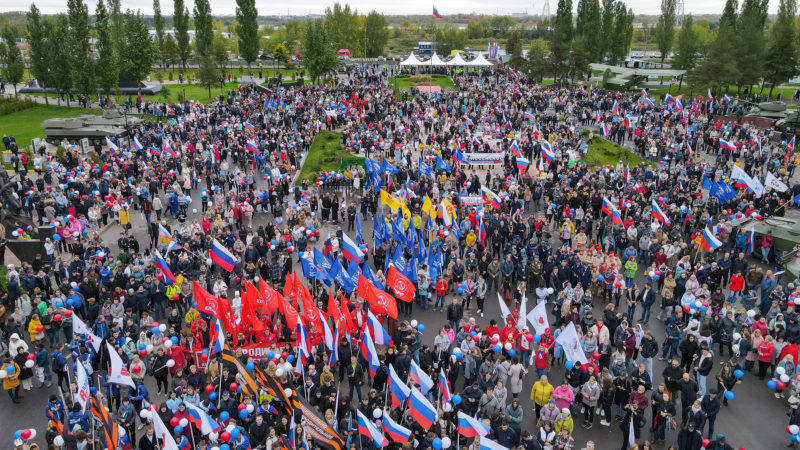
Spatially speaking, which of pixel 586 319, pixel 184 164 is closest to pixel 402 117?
pixel 184 164

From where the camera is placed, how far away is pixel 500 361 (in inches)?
493

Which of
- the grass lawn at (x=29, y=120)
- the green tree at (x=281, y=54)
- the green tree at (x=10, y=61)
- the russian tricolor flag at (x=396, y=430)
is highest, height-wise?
the green tree at (x=281, y=54)

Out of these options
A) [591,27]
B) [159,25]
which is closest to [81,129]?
[159,25]

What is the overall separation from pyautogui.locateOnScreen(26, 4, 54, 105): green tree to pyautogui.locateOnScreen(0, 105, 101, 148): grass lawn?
3.20 metres

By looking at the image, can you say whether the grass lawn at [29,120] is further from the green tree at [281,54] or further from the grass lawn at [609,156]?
the grass lawn at [609,156]

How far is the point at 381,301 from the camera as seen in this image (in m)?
14.5

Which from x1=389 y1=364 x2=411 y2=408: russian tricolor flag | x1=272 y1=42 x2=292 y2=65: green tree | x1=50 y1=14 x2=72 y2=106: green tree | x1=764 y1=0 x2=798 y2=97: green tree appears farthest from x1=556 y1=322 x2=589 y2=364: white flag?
x1=272 y1=42 x2=292 y2=65: green tree

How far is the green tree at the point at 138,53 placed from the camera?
5769 cm

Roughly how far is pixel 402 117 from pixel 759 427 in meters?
36.5

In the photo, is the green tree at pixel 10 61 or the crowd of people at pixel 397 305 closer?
the crowd of people at pixel 397 305

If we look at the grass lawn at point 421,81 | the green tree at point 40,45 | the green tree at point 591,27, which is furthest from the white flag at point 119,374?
the green tree at point 591,27

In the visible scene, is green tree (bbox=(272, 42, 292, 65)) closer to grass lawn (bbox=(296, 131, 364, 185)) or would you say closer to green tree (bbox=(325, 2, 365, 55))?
green tree (bbox=(325, 2, 365, 55))

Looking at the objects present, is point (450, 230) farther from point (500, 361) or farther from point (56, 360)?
A: point (56, 360)

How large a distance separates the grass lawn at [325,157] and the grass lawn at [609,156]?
13.6 metres
